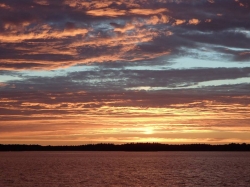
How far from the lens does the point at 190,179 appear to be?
78.8 m

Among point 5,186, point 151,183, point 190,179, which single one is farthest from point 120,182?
point 5,186

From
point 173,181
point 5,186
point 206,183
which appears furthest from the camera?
point 173,181

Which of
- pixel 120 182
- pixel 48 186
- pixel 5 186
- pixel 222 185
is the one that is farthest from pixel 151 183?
pixel 5 186

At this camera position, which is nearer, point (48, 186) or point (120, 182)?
point (48, 186)

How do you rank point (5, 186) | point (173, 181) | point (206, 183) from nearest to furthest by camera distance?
1. point (5, 186)
2. point (206, 183)
3. point (173, 181)

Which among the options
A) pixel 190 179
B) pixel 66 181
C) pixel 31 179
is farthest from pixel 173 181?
pixel 31 179

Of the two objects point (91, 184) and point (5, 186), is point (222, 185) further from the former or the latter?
point (5, 186)

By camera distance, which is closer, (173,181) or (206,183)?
(206,183)

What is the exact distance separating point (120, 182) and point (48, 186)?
39.7 ft

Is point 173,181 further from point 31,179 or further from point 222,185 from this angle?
point 31,179

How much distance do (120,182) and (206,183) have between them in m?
13.0

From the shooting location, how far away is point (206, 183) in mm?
71438

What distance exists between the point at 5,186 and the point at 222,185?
30.2m

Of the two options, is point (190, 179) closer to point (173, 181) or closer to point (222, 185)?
point (173, 181)
